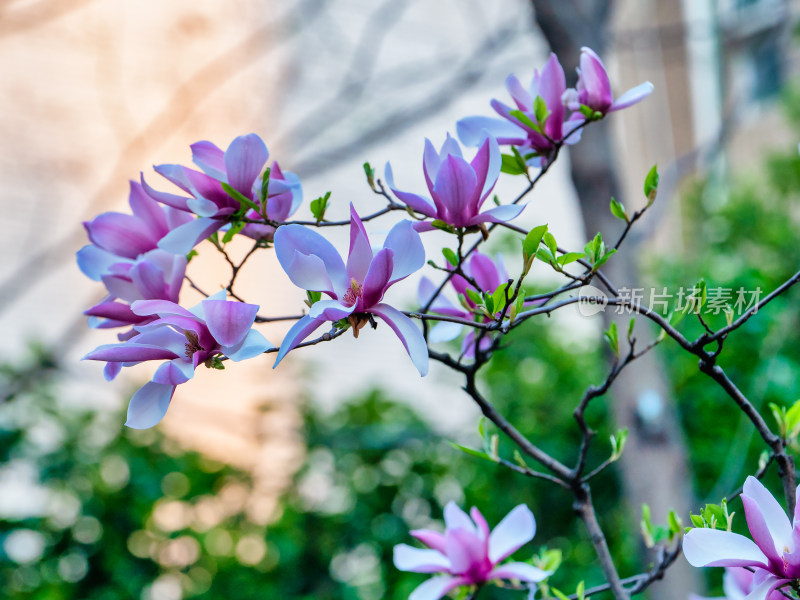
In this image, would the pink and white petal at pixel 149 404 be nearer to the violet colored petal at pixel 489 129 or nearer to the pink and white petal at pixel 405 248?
the pink and white petal at pixel 405 248

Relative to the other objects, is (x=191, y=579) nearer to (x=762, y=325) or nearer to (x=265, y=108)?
(x=762, y=325)

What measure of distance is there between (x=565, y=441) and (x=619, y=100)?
1.49 meters

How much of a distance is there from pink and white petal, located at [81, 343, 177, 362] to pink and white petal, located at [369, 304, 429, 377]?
0.13 m

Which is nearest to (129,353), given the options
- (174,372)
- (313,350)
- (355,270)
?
(174,372)

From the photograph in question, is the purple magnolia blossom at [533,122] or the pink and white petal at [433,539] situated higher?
the purple magnolia blossom at [533,122]

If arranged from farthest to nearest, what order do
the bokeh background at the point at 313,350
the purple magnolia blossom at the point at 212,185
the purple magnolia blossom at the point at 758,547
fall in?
the bokeh background at the point at 313,350
the purple magnolia blossom at the point at 212,185
the purple magnolia blossom at the point at 758,547

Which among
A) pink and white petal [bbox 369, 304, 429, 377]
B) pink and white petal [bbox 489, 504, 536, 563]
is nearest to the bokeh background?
pink and white petal [bbox 489, 504, 536, 563]

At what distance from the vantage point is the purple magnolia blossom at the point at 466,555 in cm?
52

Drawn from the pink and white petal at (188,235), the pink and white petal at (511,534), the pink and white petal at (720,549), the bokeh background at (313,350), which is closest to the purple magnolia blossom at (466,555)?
the pink and white petal at (511,534)

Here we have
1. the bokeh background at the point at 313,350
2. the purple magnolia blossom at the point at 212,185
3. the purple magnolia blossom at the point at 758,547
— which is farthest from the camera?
the bokeh background at the point at 313,350

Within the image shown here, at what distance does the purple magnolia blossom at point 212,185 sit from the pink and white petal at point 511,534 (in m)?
0.31

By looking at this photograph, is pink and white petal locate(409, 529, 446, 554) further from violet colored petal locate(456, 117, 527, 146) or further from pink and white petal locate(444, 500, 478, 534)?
violet colored petal locate(456, 117, 527, 146)

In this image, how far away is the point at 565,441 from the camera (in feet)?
6.33

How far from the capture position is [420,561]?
53cm
